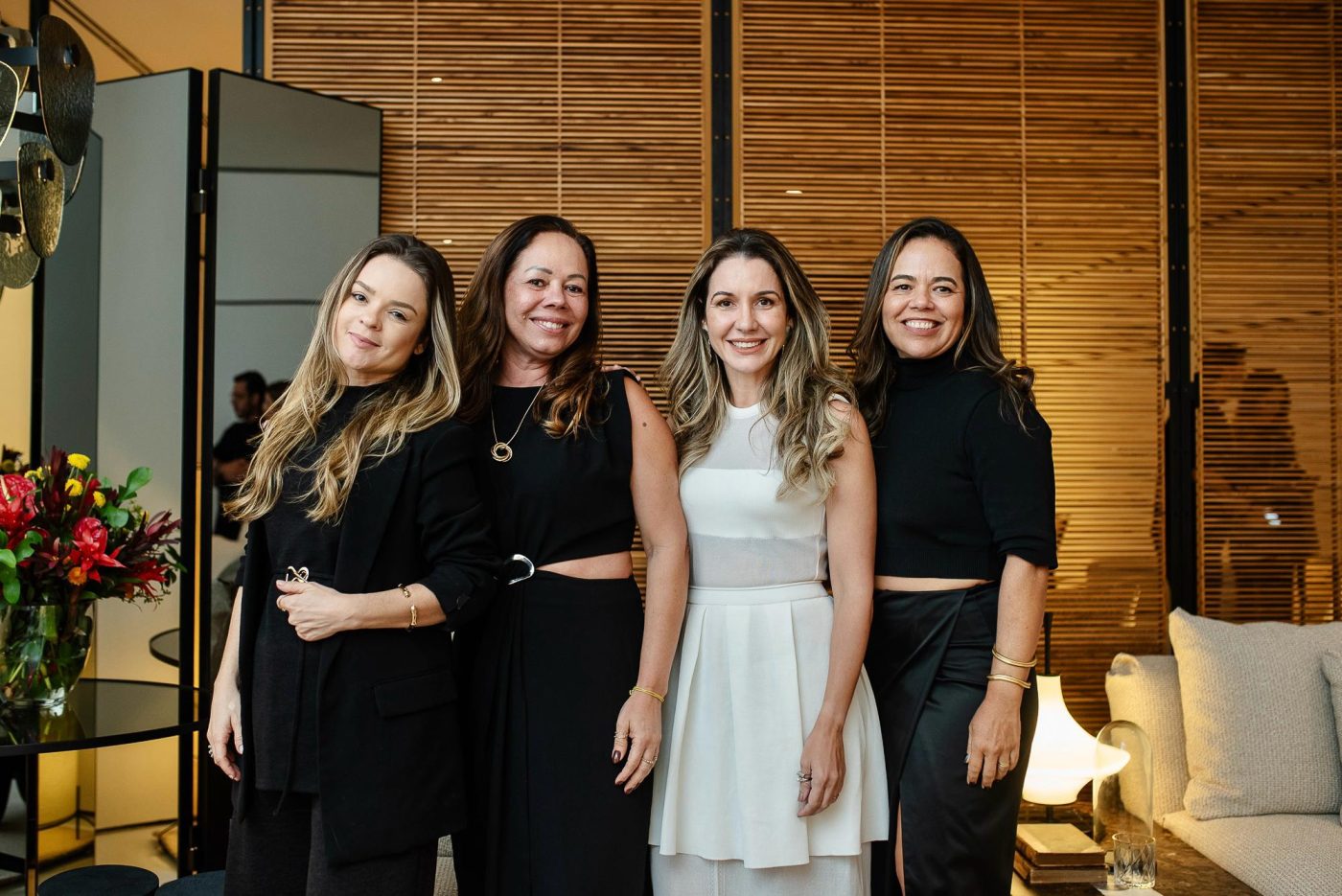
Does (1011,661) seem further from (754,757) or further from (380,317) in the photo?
(380,317)

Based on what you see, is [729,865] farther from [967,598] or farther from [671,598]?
[967,598]

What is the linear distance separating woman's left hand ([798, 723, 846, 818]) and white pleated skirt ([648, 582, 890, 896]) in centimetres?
3

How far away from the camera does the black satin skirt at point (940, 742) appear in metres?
2.06

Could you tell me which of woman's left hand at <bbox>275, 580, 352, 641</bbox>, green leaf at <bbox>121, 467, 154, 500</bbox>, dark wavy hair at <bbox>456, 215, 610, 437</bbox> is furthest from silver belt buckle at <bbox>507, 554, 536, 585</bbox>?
green leaf at <bbox>121, 467, 154, 500</bbox>

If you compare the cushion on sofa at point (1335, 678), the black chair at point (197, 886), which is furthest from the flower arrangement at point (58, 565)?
the cushion on sofa at point (1335, 678)

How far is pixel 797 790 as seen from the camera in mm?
2092

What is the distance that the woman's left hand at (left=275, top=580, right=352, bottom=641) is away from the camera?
182 centimetres

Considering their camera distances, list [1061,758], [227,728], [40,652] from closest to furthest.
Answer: [227,728] < [40,652] < [1061,758]

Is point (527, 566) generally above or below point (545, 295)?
below

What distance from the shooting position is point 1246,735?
9.76 feet

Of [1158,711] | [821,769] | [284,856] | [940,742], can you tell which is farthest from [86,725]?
[1158,711]

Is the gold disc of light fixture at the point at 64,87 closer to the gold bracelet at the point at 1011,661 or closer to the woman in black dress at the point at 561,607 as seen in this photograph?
the woman in black dress at the point at 561,607

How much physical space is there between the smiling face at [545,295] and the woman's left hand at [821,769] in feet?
3.02

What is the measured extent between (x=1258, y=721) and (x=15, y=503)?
124 inches
